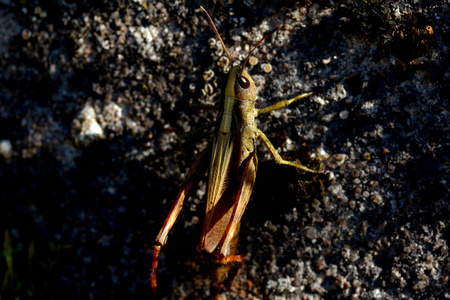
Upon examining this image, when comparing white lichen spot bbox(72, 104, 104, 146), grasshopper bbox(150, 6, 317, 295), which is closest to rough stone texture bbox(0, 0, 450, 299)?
white lichen spot bbox(72, 104, 104, 146)

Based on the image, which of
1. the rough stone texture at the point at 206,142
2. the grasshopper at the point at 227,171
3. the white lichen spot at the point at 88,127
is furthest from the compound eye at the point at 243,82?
the white lichen spot at the point at 88,127

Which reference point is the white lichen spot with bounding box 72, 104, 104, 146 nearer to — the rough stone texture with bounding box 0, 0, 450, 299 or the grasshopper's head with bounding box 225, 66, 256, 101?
the rough stone texture with bounding box 0, 0, 450, 299

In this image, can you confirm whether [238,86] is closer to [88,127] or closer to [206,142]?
[206,142]

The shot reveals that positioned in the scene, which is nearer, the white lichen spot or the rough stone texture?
the rough stone texture

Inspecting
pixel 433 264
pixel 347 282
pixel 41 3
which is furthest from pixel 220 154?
pixel 41 3

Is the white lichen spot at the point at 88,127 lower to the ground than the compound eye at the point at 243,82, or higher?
lower

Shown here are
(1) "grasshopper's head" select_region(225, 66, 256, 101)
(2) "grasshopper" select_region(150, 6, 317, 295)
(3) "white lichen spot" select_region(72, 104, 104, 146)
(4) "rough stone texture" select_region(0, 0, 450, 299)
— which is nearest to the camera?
(2) "grasshopper" select_region(150, 6, 317, 295)

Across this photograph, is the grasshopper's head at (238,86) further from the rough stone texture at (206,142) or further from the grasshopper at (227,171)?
the rough stone texture at (206,142)
